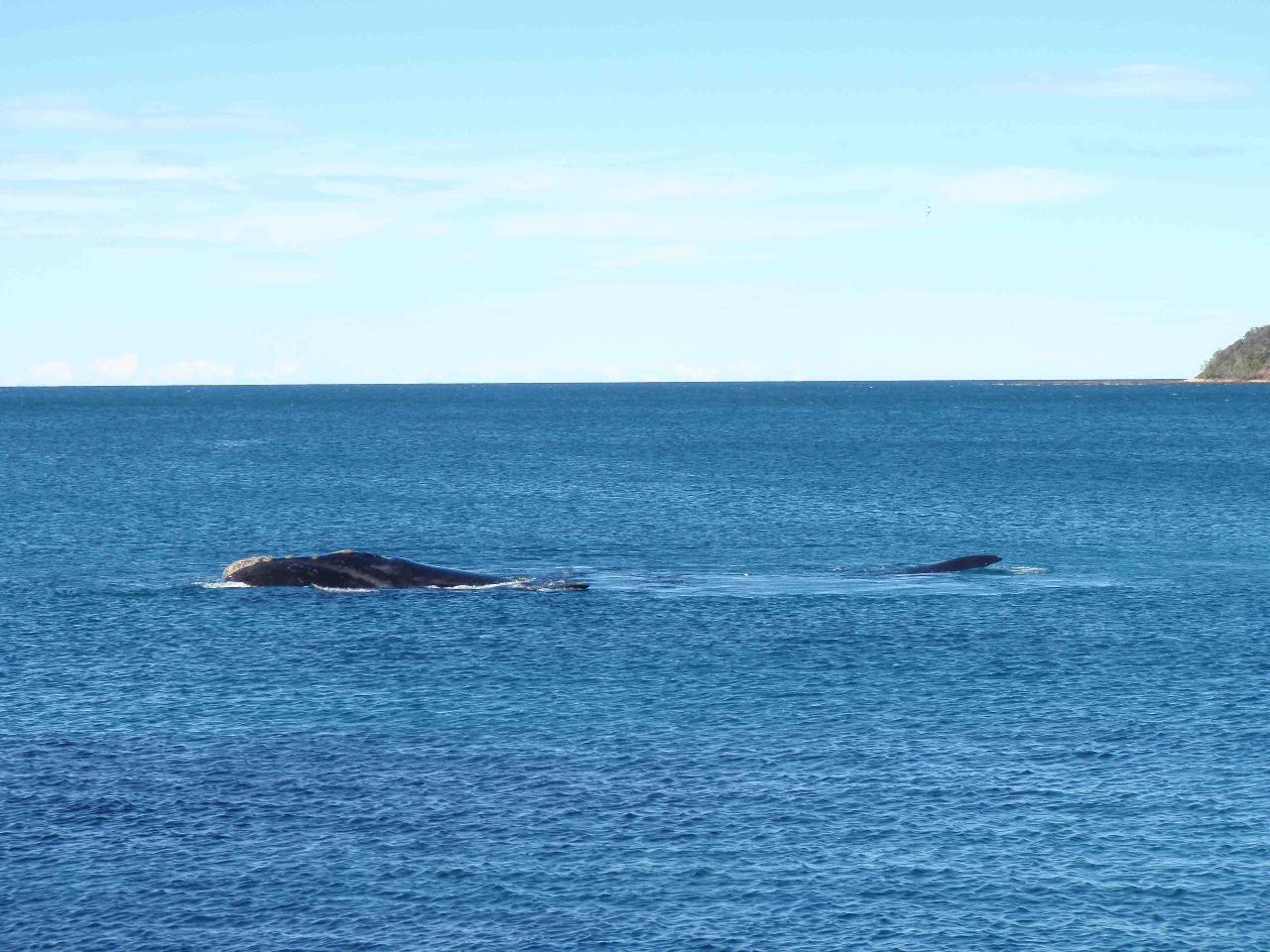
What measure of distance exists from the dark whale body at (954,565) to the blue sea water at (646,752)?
192 cm

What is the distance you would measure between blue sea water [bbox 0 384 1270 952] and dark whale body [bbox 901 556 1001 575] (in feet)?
6.31

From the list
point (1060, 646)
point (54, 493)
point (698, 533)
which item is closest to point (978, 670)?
point (1060, 646)

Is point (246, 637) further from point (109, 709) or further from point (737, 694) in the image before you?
point (737, 694)

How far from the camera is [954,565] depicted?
8625 cm

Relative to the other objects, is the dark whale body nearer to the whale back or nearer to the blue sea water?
the whale back

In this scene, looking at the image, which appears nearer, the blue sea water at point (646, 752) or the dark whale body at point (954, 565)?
the blue sea water at point (646, 752)

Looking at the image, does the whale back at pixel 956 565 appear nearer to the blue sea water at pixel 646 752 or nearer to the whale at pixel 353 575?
the blue sea water at pixel 646 752

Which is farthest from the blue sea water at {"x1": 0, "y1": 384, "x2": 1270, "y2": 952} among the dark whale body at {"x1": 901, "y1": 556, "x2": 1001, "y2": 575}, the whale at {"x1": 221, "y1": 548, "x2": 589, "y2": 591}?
the dark whale body at {"x1": 901, "y1": 556, "x2": 1001, "y2": 575}

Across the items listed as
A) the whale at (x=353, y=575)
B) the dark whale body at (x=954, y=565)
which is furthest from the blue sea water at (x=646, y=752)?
the dark whale body at (x=954, y=565)

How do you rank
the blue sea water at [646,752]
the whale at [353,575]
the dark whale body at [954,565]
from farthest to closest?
the dark whale body at [954,565]
the whale at [353,575]
the blue sea water at [646,752]

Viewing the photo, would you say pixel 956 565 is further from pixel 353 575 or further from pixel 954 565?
pixel 353 575

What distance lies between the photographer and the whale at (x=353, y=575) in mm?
80000

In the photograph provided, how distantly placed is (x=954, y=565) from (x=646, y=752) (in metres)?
41.5

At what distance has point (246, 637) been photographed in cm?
6656
